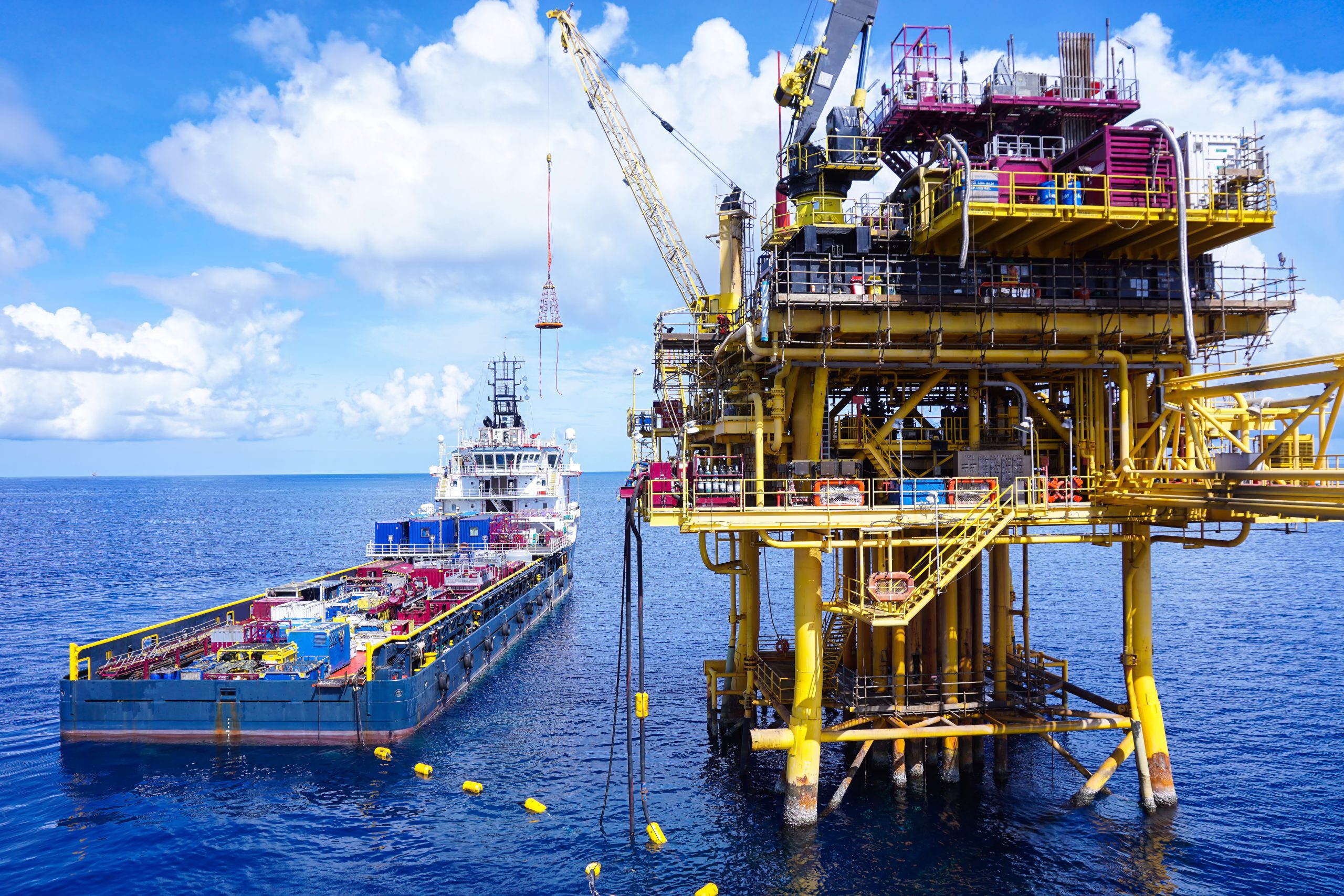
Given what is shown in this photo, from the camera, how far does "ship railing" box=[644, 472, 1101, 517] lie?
2114 cm

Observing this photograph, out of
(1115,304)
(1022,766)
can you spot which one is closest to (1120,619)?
(1022,766)

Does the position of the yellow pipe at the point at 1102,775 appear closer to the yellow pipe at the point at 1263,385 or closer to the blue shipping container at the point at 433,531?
the yellow pipe at the point at 1263,385

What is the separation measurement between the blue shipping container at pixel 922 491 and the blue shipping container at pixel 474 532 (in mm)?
39843

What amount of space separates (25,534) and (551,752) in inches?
5182

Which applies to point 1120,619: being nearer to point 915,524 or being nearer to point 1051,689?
point 1051,689

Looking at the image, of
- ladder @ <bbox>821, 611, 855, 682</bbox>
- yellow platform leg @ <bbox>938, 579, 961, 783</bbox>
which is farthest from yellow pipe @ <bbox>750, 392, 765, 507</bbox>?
yellow platform leg @ <bbox>938, 579, 961, 783</bbox>

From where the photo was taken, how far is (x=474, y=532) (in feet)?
186

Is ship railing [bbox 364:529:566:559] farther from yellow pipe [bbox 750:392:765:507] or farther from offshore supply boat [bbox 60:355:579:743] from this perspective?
yellow pipe [bbox 750:392:765:507]

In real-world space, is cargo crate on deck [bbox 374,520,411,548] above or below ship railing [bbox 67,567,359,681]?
above

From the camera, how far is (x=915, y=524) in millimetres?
21172

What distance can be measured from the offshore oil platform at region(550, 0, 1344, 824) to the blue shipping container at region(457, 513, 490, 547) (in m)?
31.6

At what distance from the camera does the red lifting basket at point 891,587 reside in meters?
19.6

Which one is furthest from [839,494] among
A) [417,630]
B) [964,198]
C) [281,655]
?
[281,655]

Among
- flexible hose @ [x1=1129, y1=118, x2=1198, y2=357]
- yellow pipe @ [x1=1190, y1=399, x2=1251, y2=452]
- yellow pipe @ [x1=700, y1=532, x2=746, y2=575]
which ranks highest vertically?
flexible hose @ [x1=1129, y1=118, x2=1198, y2=357]
